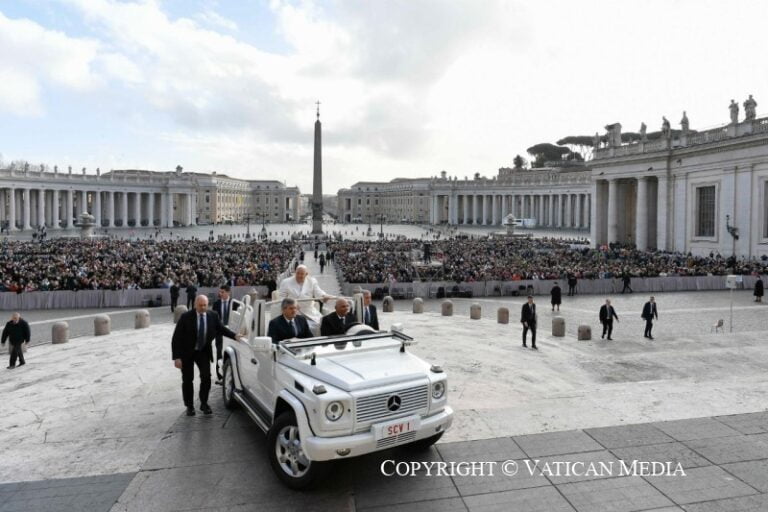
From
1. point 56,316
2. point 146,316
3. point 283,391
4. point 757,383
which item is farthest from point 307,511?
point 56,316

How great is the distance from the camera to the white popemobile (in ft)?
17.1

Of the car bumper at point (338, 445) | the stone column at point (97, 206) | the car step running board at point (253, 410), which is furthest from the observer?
the stone column at point (97, 206)

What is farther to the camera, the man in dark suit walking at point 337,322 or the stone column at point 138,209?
the stone column at point 138,209

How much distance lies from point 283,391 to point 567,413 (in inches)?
162

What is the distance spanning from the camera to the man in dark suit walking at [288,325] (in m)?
6.77

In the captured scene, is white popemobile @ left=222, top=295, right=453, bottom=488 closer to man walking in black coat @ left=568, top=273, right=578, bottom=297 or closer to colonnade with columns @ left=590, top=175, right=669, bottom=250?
man walking in black coat @ left=568, top=273, right=578, bottom=297

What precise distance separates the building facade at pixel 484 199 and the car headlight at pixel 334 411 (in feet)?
336

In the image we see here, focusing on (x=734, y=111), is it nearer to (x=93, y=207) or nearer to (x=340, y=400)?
(x=340, y=400)

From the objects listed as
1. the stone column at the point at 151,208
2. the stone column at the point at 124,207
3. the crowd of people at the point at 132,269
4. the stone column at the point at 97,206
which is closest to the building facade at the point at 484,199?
the stone column at the point at 151,208

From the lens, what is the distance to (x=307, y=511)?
5113 millimetres

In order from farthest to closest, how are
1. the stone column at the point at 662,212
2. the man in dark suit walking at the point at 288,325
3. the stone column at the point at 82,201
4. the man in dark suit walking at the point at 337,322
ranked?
the stone column at the point at 82,201, the stone column at the point at 662,212, the man in dark suit walking at the point at 337,322, the man in dark suit walking at the point at 288,325

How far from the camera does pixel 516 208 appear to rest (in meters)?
126

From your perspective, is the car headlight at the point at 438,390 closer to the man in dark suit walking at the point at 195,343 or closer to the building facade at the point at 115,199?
the man in dark suit walking at the point at 195,343

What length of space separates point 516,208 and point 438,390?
124266mm
